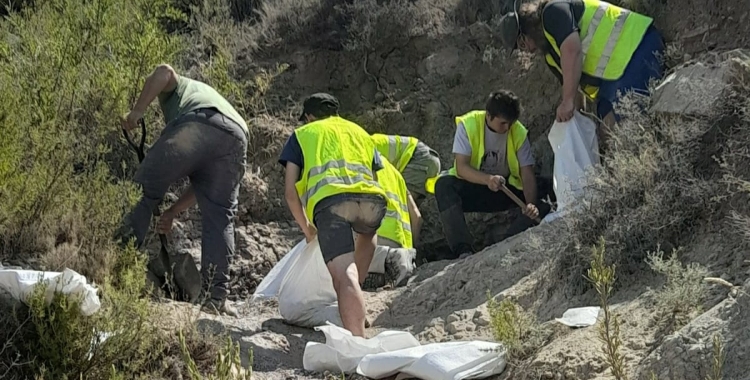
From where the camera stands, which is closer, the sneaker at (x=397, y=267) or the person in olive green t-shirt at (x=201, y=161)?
the person in olive green t-shirt at (x=201, y=161)

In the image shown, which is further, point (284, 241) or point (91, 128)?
point (284, 241)

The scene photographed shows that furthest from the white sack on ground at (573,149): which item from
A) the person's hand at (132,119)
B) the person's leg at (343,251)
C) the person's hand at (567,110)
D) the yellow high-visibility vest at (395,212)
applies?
the person's hand at (132,119)

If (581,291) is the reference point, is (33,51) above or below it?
above

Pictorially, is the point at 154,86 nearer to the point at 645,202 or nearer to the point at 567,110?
the point at 567,110

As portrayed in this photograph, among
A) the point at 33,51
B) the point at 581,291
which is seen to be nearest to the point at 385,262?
the point at 581,291

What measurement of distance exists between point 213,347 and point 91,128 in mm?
2563

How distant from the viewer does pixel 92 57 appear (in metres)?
6.68

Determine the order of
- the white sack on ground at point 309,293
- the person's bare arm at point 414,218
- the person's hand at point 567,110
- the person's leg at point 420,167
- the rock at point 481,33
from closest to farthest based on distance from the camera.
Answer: the white sack on ground at point 309,293
the person's hand at point 567,110
the person's bare arm at point 414,218
the person's leg at point 420,167
the rock at point 481,33

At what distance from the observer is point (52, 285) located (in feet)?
14.5

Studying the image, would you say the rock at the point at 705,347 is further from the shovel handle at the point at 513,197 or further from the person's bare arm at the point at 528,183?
the person's bare arm at the point at 528,183

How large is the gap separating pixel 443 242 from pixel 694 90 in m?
3.35

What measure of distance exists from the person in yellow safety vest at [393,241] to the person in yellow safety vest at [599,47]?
123 cm

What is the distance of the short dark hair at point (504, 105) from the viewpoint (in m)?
6.94

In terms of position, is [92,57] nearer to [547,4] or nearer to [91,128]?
[91,128]
